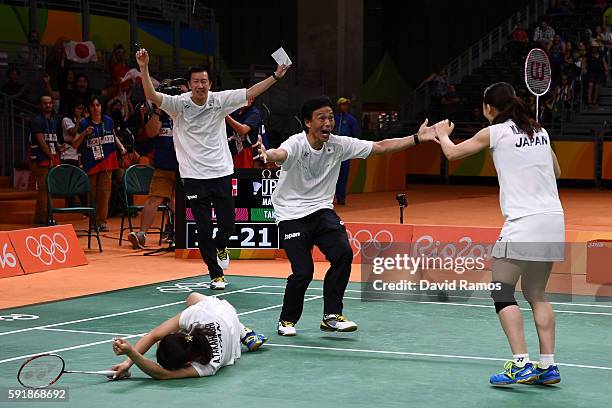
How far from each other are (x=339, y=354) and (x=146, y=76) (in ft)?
13.5

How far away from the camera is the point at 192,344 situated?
24.9 feet

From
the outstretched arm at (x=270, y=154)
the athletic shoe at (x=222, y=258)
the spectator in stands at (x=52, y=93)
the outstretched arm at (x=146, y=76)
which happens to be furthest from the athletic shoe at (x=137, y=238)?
the outstretched arm at (x=270, y=154)

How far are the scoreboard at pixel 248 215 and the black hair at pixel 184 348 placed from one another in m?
7.22

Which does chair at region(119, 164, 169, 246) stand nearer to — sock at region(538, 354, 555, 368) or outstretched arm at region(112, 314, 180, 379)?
outstretched arm at region(112, 314, 180, 379)

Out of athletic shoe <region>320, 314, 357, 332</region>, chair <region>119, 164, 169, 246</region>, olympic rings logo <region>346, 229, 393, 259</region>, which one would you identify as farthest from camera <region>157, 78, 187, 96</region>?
athletic shoe <region>320, 314, 357, 332</region>

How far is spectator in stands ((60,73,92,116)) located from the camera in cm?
2030

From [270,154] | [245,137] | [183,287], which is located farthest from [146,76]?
[245,137]

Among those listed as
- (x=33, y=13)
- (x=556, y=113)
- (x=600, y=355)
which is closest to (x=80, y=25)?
(x=33, y=13)

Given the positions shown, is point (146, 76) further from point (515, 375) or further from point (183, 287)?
point (515, 375)

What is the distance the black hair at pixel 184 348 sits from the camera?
7453 millimetres

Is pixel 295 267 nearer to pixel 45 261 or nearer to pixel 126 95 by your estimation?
pixel 45 261

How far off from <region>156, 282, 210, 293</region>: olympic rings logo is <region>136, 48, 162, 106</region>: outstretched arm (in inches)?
80.4

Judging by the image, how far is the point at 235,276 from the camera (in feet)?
44.2

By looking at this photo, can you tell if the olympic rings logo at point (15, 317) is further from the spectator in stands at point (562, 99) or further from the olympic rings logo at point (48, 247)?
the spectator in stands at point (562, 99)
